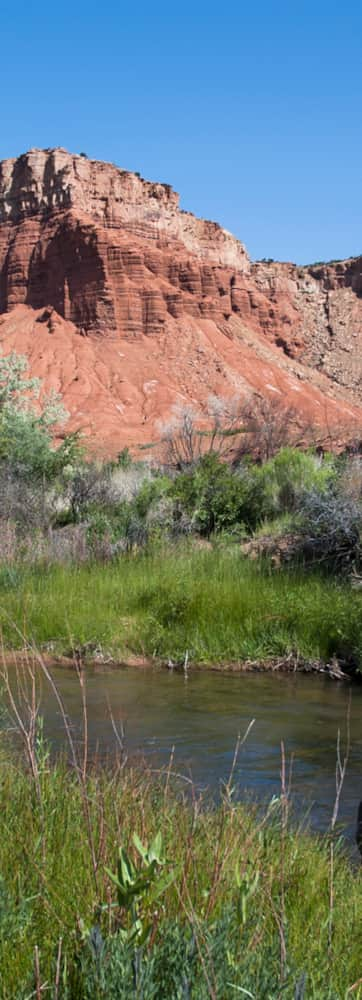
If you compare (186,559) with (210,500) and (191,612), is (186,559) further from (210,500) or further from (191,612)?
(210,500)

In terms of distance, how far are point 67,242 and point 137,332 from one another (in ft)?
26.9

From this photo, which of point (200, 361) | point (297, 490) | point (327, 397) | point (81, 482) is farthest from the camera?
point (327, 397)

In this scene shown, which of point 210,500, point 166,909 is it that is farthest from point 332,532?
point 166,909

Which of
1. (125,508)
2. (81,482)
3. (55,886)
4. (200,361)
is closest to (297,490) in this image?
(125,508)

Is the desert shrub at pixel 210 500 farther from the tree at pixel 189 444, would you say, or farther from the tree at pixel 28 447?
the tree at pixel 28 447

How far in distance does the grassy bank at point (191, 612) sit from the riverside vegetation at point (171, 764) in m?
0.03

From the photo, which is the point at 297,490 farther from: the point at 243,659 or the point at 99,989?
the point at 99,989

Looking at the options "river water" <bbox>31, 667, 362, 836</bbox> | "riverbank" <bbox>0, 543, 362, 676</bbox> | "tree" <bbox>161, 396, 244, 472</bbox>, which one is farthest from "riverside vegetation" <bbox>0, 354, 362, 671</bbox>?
"tree" <bbox>161, 396, 244, 472</bbox>

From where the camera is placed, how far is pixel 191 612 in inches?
495

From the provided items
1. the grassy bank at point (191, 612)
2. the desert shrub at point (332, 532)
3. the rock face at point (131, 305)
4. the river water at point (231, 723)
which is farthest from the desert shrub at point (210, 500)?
the rock face at point (131, 305)

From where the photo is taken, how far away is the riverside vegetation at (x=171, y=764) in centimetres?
279

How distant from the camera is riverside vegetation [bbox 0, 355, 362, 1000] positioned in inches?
110

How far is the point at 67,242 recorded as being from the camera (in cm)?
6750

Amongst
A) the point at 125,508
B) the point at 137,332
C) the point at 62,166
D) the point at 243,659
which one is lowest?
the point at 243,659
